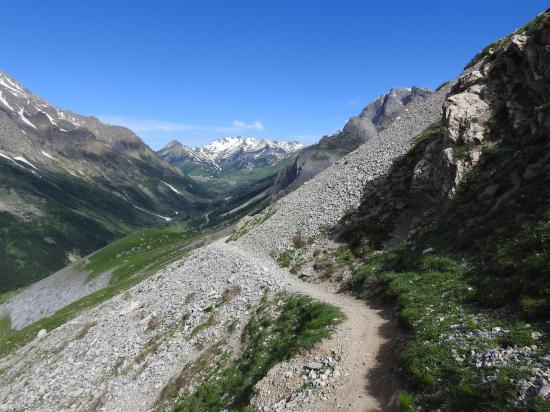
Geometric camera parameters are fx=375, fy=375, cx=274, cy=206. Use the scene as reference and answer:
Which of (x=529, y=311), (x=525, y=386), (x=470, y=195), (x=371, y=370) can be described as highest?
(x=470, y=195)

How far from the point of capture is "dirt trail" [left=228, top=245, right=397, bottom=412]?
55.2 ft

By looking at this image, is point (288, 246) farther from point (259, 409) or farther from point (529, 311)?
point (529, 311)

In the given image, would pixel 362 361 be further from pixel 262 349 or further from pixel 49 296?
pixel 49 296

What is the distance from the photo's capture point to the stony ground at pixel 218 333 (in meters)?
19.5

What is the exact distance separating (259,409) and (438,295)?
38.8 ft

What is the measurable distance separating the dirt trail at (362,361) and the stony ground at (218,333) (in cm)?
6

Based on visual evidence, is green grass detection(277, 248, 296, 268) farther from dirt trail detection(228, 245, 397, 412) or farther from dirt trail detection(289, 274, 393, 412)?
dirt trail detection(289, 274, 393, 412)

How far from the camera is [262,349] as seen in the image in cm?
2586

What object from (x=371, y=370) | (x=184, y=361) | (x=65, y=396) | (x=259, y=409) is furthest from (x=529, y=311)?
(x=65, y=396)

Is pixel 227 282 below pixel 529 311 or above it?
below

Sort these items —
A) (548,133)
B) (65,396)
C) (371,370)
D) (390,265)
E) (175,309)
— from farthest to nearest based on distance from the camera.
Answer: (175,309)
(65,396)
(390,265)
(548,133)
(371,370)

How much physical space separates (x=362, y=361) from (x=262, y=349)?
851cm

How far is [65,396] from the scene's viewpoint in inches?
1417

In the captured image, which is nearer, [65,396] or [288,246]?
[65,396]
